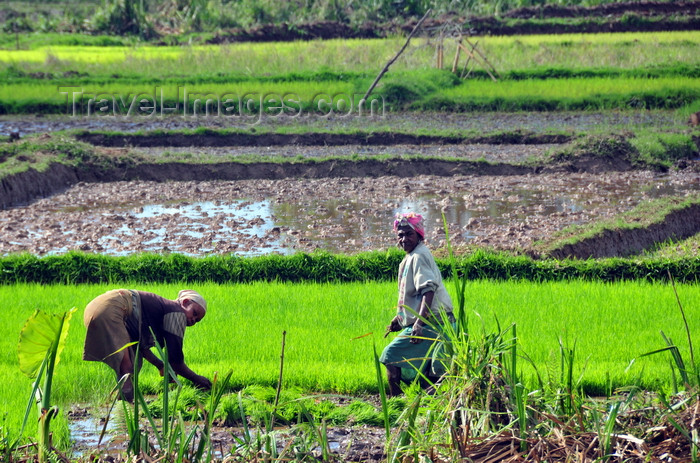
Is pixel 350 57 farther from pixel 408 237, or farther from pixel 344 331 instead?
pixel 408 237

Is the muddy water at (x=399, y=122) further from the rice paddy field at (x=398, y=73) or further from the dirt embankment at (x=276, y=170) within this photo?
the dirt embankment at (x=276, y=170)

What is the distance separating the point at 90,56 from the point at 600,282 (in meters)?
22.0

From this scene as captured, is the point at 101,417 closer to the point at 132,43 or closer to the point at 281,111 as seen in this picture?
the point at 281,111

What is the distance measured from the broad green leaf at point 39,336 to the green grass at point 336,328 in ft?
5.19

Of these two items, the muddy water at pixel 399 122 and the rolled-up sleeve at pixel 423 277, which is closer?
the rolled-up sleeve at pixel 423 277

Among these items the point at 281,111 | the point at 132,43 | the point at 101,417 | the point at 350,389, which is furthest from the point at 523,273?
the point at 132,43

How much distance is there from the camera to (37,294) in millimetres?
7641

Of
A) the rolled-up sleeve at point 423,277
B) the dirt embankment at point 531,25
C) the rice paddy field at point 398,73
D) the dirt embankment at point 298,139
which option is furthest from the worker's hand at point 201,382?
the dirt embankment at point 531,25

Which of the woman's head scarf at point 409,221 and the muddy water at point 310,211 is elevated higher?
the woman's head scarf at point 409,221

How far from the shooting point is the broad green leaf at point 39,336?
2930 millimetres

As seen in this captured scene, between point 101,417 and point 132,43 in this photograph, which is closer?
point 101,417

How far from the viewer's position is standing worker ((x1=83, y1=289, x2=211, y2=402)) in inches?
187

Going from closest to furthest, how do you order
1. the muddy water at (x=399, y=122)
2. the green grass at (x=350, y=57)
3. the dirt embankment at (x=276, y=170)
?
the dirt embankment at (x=276, y=170) < the muddy water at (x=399, y=122) < the green grass at (x=350, y=57)

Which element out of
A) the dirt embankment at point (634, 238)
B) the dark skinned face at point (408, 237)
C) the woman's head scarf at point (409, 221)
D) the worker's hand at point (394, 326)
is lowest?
the dirt embankment at point (634, 238)
